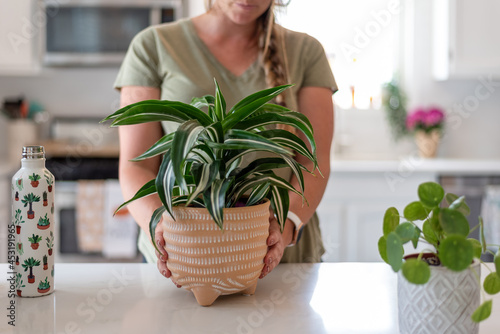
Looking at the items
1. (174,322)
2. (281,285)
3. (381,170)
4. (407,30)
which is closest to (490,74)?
(407,30)

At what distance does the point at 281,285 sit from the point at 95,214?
2.01m

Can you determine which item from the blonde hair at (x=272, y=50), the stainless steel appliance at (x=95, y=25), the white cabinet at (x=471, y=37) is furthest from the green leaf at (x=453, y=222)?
the white cabinet at (x=471, y=37)

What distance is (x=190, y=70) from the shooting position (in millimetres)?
1261

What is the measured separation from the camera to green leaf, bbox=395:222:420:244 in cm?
64

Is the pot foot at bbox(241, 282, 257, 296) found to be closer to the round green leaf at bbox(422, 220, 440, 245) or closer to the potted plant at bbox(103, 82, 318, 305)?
the potted plant at bbox(103, 82, 318, 305)

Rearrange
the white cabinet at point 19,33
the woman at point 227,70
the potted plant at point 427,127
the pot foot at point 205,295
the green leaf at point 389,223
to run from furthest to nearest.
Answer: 1. the potted plant at point 427,127
2. the white cabinet at point 19,33
3. the woman at point 227,70
4. the pot foot at point 205,295
5. the green leaf at point 389,223

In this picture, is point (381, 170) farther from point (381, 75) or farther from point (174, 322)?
point (174, 322)

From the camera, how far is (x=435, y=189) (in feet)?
2.13

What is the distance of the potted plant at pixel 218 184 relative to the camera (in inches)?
28.6

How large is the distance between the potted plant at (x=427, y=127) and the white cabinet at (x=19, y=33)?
7.07 ft

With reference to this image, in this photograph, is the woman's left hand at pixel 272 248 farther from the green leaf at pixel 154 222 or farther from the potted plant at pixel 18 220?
the potted plant at pixel 18 220

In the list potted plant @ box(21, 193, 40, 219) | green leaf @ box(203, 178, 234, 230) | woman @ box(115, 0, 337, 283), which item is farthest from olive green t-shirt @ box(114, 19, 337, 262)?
green leaf @ box(203, 178, 234, 230)

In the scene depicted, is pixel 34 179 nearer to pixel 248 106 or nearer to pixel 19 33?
pixel 248 106

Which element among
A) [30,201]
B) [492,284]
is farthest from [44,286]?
[492,284]
